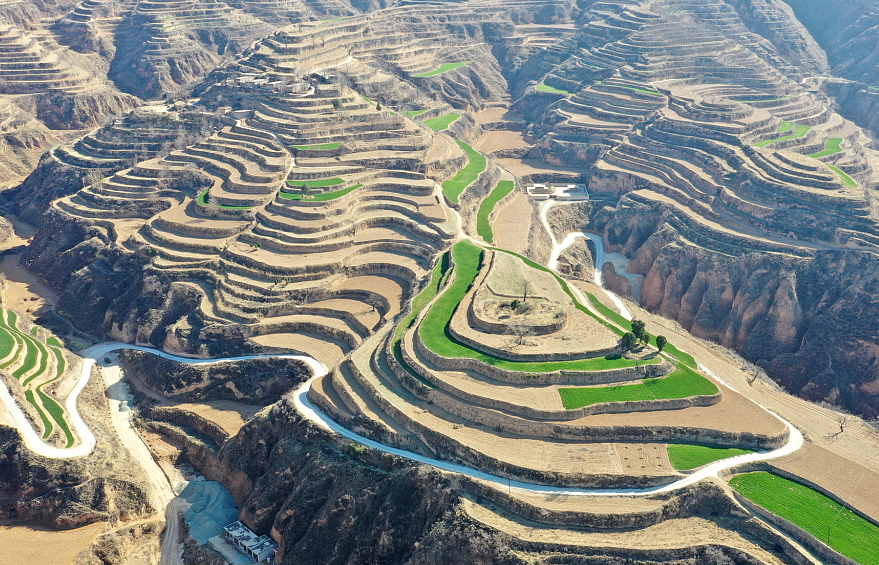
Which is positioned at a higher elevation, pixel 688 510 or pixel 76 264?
pixel 688 510

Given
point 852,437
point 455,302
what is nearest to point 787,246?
point 852,437

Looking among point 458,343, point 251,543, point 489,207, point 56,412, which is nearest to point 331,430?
point 251,543

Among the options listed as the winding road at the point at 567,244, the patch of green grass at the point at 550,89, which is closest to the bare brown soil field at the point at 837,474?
the winding road at the point at 567,244

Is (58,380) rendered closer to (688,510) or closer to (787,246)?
(688,510)

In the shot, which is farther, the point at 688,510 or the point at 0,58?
the point at 0,58

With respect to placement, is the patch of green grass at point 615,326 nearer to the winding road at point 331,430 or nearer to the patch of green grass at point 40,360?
the winding road at point 331,430

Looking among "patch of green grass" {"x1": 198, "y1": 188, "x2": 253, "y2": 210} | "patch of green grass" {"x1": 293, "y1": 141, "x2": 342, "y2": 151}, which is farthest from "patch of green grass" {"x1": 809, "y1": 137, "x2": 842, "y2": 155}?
"patch of green grass" {"x1": 198, "y1": 188, "x2": 253, "y2": 210}
